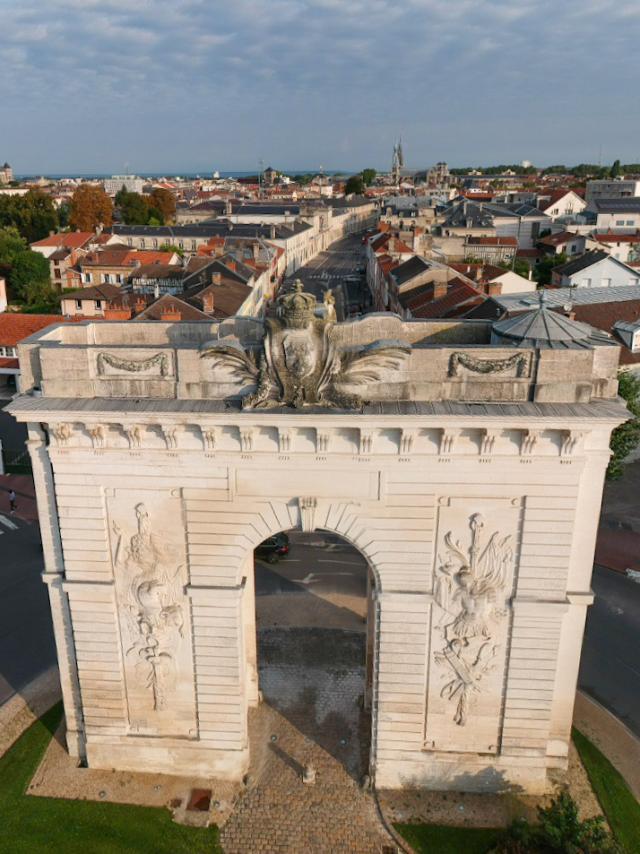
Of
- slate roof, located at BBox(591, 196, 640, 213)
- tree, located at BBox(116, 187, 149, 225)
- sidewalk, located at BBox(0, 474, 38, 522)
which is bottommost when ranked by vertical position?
sidewalk, located at BBox(0, 474, 38, 522)

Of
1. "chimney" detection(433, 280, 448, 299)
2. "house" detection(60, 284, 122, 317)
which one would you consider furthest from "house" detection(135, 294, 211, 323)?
"house" detection(60, 284, 122, 317)

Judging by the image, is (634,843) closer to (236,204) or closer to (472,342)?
(472,342)

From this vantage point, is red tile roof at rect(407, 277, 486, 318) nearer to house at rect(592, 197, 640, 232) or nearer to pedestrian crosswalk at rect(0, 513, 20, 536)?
pedestrian crosswalk at rect(0, 513, 20, 536)

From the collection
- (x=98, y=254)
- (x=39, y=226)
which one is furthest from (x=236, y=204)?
(x=98, y=254)

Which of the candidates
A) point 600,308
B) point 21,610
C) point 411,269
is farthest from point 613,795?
point 411,269

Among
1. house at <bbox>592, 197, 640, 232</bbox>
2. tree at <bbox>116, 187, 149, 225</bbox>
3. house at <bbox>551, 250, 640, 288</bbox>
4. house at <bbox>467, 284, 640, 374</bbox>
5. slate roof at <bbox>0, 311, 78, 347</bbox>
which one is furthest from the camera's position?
tree at <bbox>116, 187, 149, 225</bbox>

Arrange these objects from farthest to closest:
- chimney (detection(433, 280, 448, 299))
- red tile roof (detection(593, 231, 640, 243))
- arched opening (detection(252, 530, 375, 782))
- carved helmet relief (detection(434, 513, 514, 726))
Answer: red tile roof (detection(593, 231, 640, 243)) → chimney (detection(433, 280, 448, 299)) → arched opening (detection(252, 530, 375, 782)) → carved helmet relief (detection(434, 513, 514, 726))

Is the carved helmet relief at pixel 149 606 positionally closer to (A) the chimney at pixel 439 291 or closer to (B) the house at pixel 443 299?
(B) the house at pixel 443 299

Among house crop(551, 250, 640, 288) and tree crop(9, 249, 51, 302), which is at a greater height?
house crop(551, 250, 640, 288)
